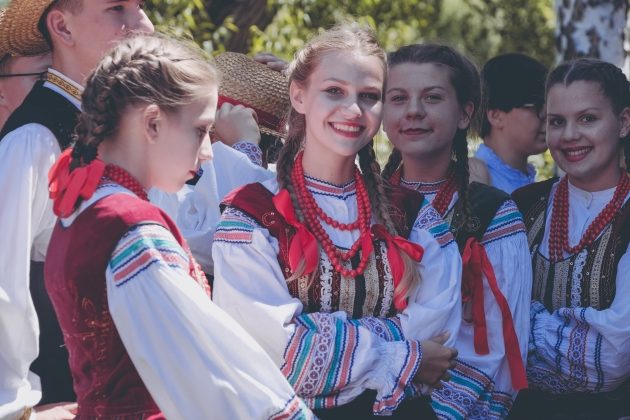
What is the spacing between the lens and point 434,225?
3506 mm

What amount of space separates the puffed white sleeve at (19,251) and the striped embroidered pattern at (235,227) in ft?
Answer: 1.82

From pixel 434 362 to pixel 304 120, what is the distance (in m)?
0.87

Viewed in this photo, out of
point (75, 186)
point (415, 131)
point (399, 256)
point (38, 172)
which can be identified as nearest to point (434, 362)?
point (399, 256)

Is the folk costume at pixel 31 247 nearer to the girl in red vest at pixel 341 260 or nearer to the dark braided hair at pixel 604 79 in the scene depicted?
the girl in red vest at pixel 341 260

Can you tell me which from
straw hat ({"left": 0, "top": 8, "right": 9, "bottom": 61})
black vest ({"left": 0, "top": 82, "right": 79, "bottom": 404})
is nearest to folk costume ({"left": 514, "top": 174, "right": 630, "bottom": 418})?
black vest ({"left": 0, "top": 82, "right": 79, "bottom": 404})

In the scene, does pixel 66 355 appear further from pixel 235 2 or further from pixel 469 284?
pixel 235 2

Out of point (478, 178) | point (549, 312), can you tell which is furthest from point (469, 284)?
point (478, 178)

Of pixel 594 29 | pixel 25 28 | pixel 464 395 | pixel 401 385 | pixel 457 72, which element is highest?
pixel 594 29

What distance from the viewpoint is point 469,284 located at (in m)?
3.69

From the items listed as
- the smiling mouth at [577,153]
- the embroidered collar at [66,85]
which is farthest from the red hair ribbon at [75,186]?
the smiling mouth at [577,153]

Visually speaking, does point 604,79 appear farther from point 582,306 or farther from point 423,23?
point 423,23

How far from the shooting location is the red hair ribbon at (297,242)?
10.6 feet

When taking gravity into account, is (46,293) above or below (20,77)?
below

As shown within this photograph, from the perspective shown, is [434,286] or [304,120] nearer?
[434,286]
